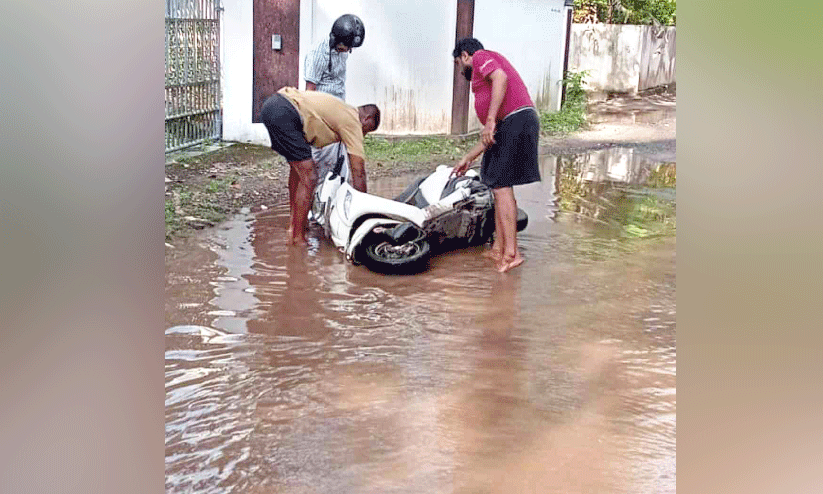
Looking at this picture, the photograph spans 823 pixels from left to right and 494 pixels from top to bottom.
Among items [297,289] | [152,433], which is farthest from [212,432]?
[297,289]

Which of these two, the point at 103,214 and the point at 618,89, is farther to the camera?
the point at 618,89

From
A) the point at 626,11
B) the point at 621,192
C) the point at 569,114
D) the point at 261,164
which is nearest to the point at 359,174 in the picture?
the point at 261,164

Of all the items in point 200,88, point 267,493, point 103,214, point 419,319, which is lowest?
point 267,493

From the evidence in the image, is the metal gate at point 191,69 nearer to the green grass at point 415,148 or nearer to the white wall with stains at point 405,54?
the white wall with stains at point 405,54

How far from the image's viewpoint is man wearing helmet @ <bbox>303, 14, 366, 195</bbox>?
330 cm

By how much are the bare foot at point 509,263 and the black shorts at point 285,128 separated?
73 centimetres

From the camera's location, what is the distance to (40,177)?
306 cm

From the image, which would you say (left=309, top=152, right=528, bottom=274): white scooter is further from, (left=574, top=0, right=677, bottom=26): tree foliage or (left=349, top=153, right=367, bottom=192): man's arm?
(left=574, top=0, right=677, bottom=26): tree foliage

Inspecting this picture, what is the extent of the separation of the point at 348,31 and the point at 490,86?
0.49 metres

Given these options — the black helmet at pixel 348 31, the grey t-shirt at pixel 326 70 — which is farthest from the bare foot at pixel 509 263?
the black helmet at pixel 348 31

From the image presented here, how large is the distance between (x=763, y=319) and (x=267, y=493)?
1666 millimetres

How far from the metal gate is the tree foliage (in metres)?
1.21

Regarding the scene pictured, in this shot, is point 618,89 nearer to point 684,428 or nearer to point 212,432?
point 684,428

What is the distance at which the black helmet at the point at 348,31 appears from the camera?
130 inches
